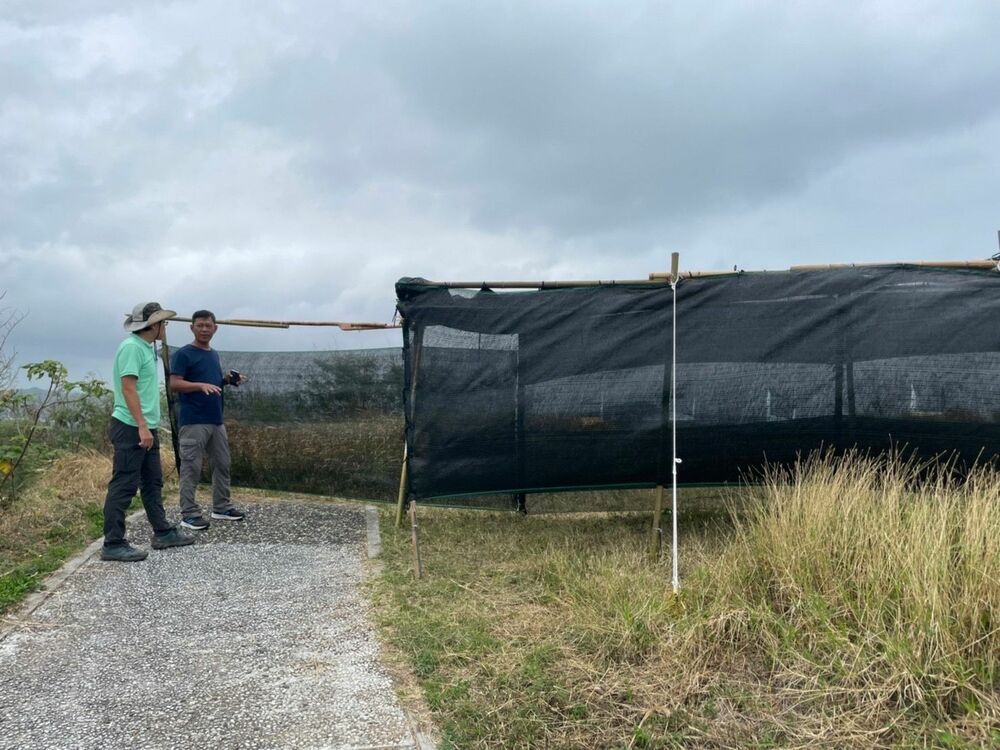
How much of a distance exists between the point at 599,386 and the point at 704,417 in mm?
765

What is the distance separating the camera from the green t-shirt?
18.2 ft

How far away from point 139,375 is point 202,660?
2563 mm

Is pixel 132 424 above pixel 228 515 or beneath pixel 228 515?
above

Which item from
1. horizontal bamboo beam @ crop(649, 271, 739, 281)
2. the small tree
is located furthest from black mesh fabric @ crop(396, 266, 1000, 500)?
the small tree

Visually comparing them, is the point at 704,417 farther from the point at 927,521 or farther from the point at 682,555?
the point at 927,521

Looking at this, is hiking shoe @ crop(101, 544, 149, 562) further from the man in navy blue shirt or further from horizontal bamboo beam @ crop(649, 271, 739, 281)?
horizontal bamboo beam @ crop(649, 271, 739, 281)

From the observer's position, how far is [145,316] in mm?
5762

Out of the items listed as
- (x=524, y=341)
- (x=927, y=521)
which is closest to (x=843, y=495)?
(x=927, y=521)

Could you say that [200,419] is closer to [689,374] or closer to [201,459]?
[201,459]

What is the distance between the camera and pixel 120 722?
317 cm

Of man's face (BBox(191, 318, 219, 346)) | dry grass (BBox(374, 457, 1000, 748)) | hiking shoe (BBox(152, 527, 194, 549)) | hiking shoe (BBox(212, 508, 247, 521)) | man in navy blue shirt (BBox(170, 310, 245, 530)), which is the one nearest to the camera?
dry grass (BBox(374, 457, 1000, 748))

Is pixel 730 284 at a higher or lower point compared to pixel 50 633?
higher

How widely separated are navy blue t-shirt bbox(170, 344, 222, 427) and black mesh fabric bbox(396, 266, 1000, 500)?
7.81 ft

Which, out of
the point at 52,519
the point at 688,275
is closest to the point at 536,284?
the point at 688,275
